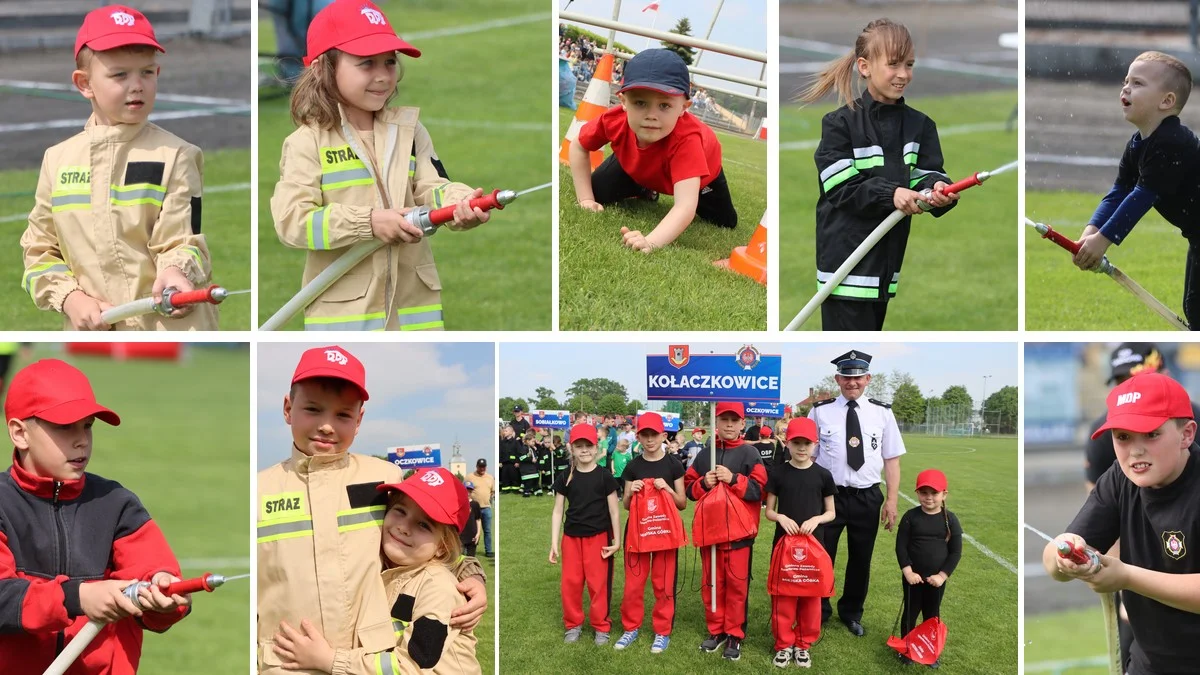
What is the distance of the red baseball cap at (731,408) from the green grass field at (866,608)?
532 mm

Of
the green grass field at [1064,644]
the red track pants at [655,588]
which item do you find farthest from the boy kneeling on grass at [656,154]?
the green grass field at [1064,644]

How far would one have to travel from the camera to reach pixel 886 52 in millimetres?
5594

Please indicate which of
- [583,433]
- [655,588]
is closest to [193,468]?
[583,433]

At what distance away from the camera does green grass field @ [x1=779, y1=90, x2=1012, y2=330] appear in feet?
31.3

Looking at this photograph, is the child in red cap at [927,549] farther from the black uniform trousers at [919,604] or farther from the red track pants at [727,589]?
the red track pants at [727,589]

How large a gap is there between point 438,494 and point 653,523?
4.94 feet

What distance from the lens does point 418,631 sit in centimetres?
510

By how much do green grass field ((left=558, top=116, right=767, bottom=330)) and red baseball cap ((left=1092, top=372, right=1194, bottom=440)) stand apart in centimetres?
150

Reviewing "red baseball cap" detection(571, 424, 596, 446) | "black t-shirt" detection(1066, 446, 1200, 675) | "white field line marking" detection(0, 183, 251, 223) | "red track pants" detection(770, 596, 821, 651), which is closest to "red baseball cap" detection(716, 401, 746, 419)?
"red baseball cap" detection(571, 424, 596, 446)

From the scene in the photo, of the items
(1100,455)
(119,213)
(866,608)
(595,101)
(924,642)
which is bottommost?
(924,642)

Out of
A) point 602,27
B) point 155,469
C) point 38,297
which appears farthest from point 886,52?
point 155,469

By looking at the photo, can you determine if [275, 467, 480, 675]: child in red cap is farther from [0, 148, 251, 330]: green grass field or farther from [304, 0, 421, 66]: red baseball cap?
[0, 148, 251, 330]: green grass field

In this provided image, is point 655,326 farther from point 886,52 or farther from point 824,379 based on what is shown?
point 886,52

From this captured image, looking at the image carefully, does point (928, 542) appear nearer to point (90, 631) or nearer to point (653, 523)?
point (653, 523)
